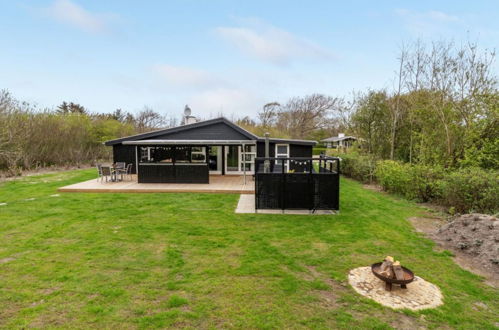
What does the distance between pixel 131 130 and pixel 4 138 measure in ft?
30.7

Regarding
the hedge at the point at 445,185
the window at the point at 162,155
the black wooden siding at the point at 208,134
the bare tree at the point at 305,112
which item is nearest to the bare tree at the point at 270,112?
the bare tree at the point at 305,112

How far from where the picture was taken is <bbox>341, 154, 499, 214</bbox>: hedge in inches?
225

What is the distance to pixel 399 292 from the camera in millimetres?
2898

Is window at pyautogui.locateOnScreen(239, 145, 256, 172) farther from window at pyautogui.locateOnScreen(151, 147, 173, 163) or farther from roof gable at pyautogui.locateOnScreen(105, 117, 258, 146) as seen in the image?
window at pyautogui.locateOnScreen(151, 147, 173, 163)

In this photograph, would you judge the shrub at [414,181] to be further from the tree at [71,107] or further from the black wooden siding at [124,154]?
the tree at [71,107]

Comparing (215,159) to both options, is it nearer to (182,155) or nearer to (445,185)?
(182,155)

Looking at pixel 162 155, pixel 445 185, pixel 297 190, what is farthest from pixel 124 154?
pixel 445 185

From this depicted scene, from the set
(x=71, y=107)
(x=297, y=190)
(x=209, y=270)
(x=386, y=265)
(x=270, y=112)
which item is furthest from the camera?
(x=71, y=107)

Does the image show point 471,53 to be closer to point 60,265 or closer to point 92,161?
point 60,265

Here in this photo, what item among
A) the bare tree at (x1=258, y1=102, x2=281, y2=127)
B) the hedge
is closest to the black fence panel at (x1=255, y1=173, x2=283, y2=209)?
the hedge

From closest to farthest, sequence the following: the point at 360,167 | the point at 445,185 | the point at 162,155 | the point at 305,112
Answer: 1. the point at 445,185
2. the point at 162,155
3. the point at 360,167
4. the point at 305,112

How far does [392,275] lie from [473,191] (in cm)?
473

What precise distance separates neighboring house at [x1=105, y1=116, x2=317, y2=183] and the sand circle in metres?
7.49

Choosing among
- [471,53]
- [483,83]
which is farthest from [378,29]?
[483,83]
